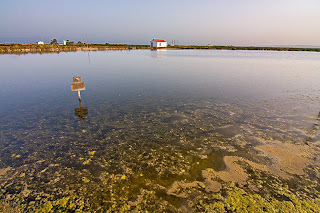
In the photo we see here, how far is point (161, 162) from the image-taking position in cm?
609

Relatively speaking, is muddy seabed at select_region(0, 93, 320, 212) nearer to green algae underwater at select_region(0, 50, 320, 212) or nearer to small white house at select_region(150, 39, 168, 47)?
green algae underwater at select_region(0, 50, 320, 212)

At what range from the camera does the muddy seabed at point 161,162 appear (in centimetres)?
453

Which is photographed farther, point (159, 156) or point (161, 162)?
point (159, 156)

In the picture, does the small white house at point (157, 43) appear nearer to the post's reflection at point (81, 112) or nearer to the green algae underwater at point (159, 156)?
the green algae underwater at point (159, 156)

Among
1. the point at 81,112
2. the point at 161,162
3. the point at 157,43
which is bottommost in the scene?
the point at 161,162

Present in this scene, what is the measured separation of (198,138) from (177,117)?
2.51 meters

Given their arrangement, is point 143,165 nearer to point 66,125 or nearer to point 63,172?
point 63,172

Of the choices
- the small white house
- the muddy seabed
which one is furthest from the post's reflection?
the small white house

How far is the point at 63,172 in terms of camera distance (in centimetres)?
555

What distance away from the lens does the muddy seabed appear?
4531 millimetres

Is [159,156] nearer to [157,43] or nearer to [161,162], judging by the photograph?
[161,162]

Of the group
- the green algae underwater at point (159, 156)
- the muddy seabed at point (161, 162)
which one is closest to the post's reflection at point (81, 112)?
the green algae underwater at point (159, 156)

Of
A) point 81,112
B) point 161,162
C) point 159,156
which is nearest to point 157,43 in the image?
point 81,112

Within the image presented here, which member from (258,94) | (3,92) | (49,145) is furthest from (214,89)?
(3,92)
